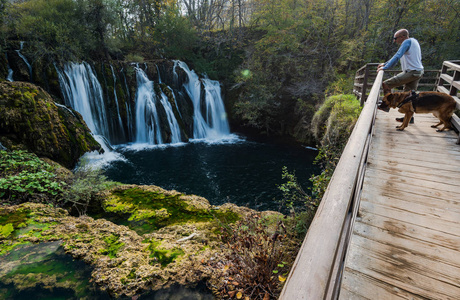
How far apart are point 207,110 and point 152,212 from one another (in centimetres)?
1353

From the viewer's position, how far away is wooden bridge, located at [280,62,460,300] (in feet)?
2.74

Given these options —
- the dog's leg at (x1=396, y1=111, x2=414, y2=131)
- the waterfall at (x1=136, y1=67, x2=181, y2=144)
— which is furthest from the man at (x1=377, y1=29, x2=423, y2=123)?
the waterfall at (x1=136, y1=67, x2=181, y2=144)

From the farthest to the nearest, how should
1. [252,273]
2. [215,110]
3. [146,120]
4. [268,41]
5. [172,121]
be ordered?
[215,110] → [268,41] → [172,121] → [146,120] → [252,273]

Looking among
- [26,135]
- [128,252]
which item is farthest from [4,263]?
[26,135]

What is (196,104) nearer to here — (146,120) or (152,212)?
(146,120)

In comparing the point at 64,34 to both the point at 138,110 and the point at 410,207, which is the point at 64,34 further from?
the point at 410,207

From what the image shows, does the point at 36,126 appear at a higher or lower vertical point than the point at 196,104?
lower

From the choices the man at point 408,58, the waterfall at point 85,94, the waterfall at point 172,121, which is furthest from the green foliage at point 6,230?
the waterfall at point 172,121

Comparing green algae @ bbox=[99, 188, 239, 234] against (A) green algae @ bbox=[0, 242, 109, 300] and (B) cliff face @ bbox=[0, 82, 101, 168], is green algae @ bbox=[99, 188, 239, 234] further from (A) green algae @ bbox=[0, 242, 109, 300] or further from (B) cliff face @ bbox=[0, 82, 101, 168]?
(B) cliff face @ bbox=[0, 82, 101, 168]

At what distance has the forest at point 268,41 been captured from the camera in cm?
1220

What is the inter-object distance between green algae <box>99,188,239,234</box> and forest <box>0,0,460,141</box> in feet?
37.3

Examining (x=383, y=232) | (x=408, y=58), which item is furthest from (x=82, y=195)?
(x=408, y=58)

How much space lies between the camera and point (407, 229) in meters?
1.98

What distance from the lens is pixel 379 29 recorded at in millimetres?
13172
